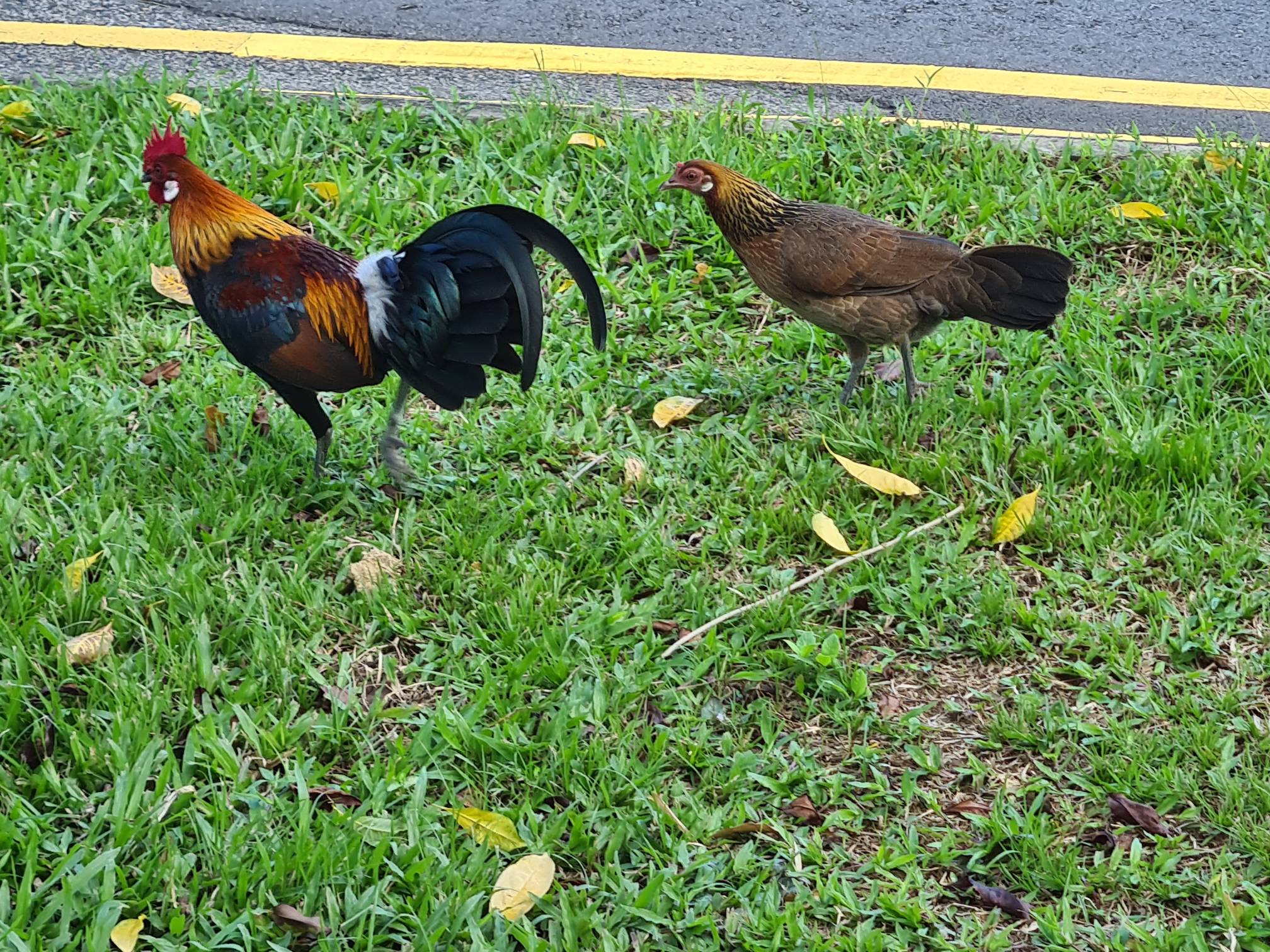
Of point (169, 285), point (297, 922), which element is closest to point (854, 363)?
point (169, 285)

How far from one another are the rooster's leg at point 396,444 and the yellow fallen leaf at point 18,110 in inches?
91.7

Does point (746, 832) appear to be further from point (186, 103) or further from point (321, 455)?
point (186, 103)

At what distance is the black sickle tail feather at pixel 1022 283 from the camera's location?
155 inches

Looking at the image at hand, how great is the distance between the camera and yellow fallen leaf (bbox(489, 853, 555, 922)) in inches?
104

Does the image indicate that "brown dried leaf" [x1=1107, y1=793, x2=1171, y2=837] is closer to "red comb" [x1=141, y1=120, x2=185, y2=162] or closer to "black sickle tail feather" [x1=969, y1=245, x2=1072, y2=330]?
"black sickle tail feather" [x1=969, y1=245, x2=1072, y2=330]

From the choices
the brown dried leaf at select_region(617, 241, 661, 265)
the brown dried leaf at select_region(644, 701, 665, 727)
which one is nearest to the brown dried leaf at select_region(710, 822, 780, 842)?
the brown dried leaf at select_region(644, 701, 665, 727)

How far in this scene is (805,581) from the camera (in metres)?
3.53

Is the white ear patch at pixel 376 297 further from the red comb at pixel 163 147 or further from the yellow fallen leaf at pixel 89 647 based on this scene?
the yellow fallen leaf at pixel 89 647

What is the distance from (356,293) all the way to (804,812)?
5.89 feet

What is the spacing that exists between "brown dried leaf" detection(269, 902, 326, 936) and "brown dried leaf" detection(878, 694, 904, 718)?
1.37 meters

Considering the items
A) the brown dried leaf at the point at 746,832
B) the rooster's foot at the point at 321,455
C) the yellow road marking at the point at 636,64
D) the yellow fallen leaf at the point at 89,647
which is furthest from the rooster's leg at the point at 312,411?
the yellow road marking at the point at 636,64

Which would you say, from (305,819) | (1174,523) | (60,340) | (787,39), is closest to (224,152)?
(60,340)

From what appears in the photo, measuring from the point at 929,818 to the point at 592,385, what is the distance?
71.6 inches

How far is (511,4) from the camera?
247 inches
